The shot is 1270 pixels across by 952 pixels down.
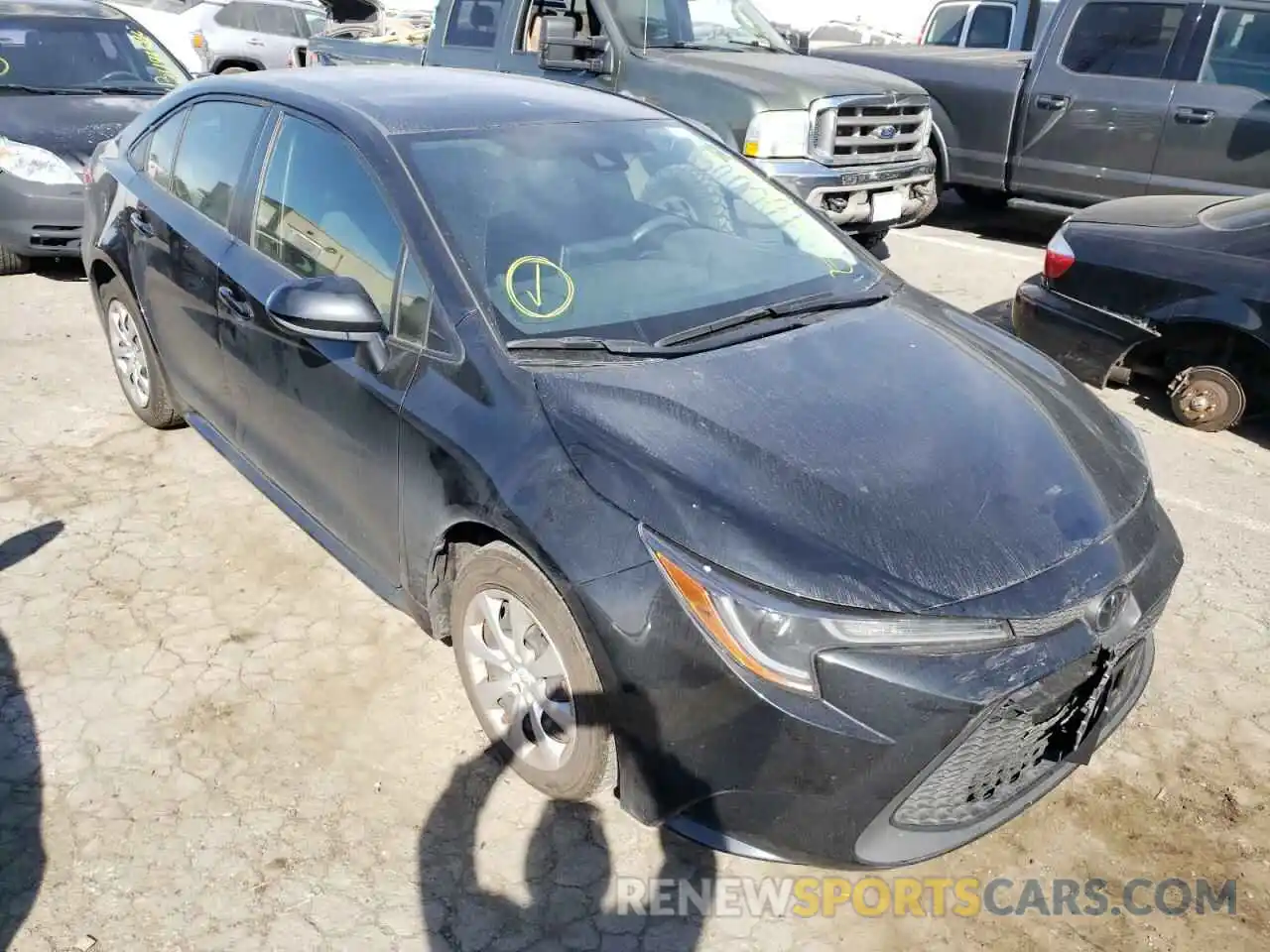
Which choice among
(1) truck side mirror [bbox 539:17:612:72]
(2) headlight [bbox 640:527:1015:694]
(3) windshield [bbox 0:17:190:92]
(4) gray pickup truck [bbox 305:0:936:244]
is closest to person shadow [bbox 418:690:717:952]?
(2) headlight [bbox 640:527:1015:694]

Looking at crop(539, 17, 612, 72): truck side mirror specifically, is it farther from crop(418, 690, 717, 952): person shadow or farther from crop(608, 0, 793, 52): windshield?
crop(418, 690, 717, 952): person shadow

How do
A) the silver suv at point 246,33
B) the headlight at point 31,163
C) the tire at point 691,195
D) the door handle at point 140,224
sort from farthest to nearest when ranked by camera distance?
1. the silver suv at point 246,33
2. the headlight at point 31,163
3. the door handle at point 140,224
4. the tire at point 691,195

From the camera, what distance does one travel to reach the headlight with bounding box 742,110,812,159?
634 cm

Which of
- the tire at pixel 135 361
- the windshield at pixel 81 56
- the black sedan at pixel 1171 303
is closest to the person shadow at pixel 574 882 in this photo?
the tire at pixel 135 361

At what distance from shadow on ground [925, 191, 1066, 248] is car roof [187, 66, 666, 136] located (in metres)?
6.08

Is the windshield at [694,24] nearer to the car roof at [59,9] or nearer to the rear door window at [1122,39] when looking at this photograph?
the rear door window at [1122,39]

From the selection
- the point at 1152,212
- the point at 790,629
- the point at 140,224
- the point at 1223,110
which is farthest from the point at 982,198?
the point at 790,629

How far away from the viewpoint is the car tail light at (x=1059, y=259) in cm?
503

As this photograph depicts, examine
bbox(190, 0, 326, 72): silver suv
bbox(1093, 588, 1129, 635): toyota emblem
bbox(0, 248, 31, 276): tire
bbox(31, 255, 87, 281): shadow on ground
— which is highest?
bbox(1093, 588, 1129, 635): toyota emblem

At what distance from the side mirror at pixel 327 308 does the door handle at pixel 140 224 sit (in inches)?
63.7

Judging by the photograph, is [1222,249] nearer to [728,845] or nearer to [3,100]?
[728,845]

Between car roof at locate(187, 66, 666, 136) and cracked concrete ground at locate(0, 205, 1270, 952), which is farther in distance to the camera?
car roof at locate(187, 66, 666, 136)

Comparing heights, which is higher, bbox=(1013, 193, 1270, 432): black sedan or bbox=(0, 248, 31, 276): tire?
bbox=(1013, 193, 1270, 432): black sedan

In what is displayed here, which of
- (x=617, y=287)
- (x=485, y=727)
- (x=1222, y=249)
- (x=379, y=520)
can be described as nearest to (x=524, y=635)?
(x=485, y=727)
